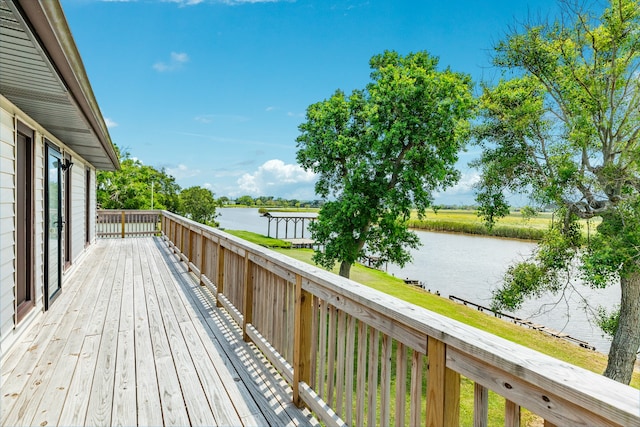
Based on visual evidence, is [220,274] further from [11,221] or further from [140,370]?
[11,221]

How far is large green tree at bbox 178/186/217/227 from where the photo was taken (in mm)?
39312

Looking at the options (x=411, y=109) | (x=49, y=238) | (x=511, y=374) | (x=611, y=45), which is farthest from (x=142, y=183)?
(x=511, y=374)

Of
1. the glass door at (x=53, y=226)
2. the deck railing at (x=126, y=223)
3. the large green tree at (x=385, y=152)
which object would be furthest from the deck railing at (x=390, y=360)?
the large green tree at (x=385, y=152)

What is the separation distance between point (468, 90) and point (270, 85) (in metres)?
29.2

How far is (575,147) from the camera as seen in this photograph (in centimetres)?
1054

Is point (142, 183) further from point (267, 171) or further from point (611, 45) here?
point (611, 45)

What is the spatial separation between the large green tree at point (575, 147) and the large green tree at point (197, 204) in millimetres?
32553

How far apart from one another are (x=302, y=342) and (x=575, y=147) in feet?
37.1

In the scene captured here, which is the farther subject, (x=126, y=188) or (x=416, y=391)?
(x=126, y=188)

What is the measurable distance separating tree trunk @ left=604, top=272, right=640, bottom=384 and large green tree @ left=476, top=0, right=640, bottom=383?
3cm

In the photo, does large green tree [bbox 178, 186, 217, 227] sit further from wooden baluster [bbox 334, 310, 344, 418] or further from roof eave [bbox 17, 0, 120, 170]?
wooden baluster [bbox 334, 310, 344, 418]

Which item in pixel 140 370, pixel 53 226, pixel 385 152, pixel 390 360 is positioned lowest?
pixel 140 370

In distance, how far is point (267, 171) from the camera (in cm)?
5584

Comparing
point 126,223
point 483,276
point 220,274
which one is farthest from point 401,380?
point 483,276
